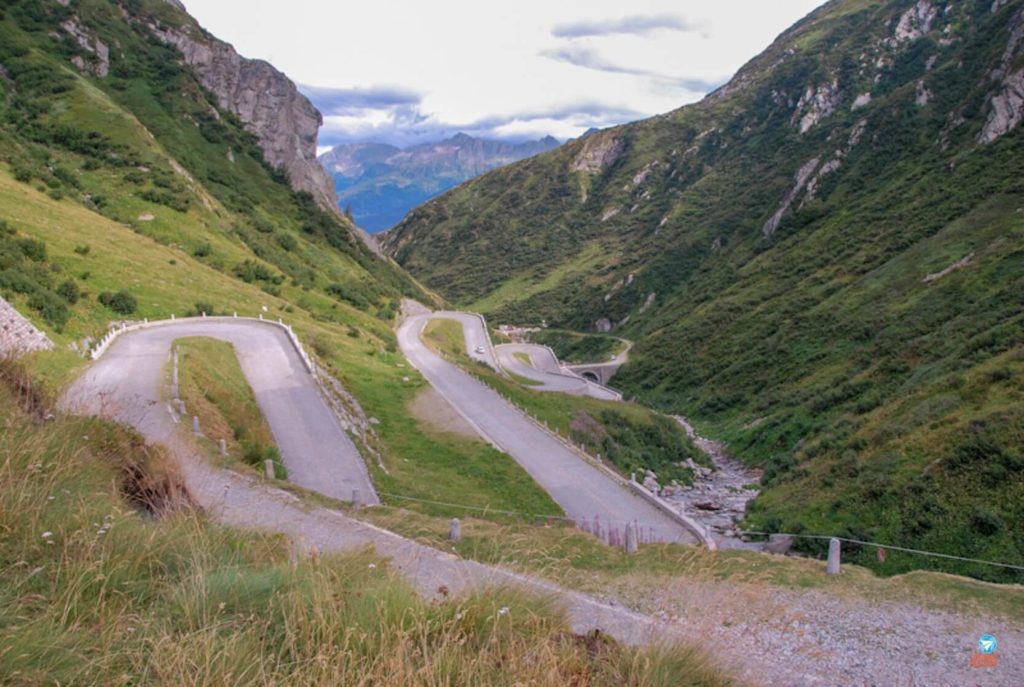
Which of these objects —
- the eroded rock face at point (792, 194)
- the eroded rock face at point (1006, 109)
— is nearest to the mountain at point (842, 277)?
the eroded rock face at point (1006, 109)

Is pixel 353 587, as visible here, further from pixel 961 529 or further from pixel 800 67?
pixel 800 67

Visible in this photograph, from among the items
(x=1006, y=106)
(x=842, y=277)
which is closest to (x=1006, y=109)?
(x=1006, y=106)

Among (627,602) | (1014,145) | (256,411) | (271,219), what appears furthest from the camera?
(271,219)

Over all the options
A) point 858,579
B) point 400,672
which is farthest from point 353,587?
point 858,579

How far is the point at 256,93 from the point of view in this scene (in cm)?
8081

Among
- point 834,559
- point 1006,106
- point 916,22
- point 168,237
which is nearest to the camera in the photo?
point 834,559

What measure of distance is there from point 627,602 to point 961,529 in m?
12.9

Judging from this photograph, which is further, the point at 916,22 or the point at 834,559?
the point at 916,22

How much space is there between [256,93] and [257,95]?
0.33m

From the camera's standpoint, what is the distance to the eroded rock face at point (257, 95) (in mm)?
76875

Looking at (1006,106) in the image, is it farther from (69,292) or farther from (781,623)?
(69,292)

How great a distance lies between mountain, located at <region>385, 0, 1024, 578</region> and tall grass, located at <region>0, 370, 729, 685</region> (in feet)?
49.2

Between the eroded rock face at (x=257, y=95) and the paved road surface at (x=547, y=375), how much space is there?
31497mm

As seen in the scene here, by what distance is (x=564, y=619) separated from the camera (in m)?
4.49
